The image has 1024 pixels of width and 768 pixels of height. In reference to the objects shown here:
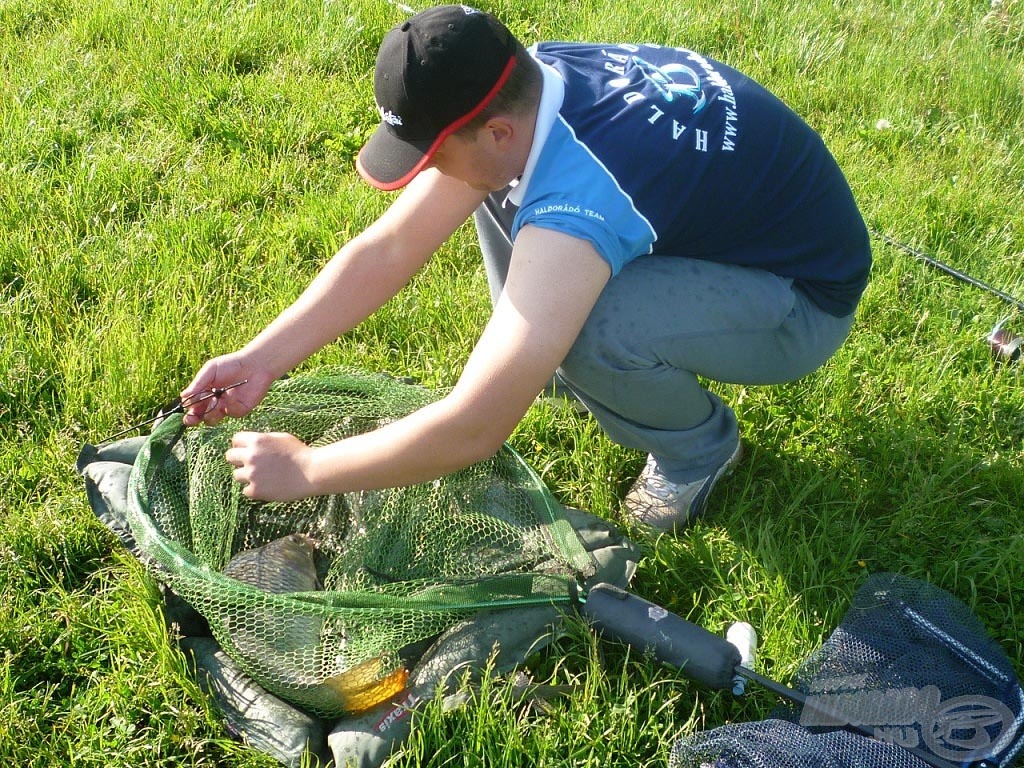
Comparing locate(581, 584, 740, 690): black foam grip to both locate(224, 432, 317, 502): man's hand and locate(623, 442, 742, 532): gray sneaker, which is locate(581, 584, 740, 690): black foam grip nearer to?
locate(623, 442, 742, 532): gray sneaker

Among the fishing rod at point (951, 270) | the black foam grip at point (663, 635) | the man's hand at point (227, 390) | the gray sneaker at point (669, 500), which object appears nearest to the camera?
the black foam grip at point (663, 635)

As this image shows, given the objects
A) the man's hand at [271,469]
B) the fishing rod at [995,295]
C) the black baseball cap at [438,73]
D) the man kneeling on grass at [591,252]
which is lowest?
the fishing rod at [995,295]

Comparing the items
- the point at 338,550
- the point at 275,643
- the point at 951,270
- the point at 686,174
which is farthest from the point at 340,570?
the point at 951,270

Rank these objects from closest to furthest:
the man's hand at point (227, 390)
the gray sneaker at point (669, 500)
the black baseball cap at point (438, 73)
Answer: the black baseball cap at point (438, 73), the man's hand at point (227, 390), the gray sneaker at point (669, 500)

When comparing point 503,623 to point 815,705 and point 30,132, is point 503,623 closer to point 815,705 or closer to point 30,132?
point 815,705

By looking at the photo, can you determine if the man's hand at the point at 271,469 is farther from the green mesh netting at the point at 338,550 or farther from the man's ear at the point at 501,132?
the man's ear at the point at 501,132

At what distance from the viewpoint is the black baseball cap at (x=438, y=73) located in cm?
188

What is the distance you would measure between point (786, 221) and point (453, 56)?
90cm

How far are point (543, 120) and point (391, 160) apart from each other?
0.32 m

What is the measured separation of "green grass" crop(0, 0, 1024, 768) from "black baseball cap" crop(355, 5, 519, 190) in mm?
1097

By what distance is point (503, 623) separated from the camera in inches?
86.4

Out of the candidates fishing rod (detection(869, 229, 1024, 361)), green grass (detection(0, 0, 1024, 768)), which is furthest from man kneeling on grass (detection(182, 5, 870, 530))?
fishing rod (detection(869, 229, 1024, 361))

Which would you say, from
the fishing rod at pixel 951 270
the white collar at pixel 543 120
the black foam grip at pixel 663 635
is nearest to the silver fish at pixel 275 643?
the black foam grip at pixel 663 635

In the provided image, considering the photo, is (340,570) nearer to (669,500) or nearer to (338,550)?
(338,550)
